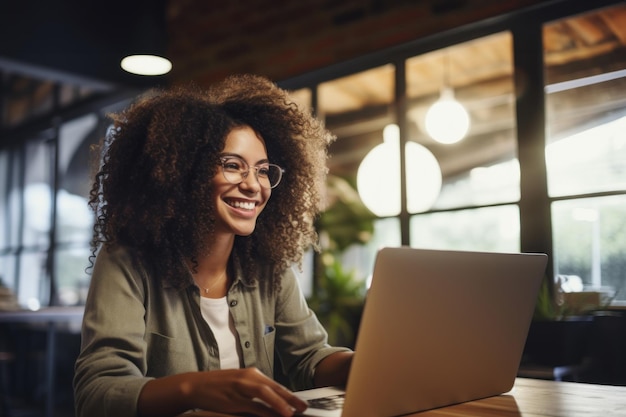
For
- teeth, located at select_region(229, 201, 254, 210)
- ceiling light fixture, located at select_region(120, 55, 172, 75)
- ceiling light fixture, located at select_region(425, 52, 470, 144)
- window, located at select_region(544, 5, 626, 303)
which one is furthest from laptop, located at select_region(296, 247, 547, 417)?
ceiling light fixture, located at select_region(120, 55, 172, 75)

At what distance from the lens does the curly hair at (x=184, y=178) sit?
153cm

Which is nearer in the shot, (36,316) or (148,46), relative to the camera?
(36,316)

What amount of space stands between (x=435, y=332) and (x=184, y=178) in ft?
2.64

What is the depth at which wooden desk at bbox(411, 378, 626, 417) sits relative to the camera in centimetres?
112

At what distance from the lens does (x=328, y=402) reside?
1.08 m

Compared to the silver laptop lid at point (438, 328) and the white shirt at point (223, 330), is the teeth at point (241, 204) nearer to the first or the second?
the white shirt at point (223, 330)

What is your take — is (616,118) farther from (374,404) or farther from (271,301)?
(374,404)

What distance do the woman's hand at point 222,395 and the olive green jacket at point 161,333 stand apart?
0.16ft

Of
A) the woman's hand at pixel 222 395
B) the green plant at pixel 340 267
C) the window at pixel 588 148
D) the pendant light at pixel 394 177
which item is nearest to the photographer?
the woman's hand at pixel 222 395

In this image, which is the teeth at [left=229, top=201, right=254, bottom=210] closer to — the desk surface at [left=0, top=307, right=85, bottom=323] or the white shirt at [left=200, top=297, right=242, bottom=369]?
the white shirt at [left=200, top=297, right=242, bottom=369]

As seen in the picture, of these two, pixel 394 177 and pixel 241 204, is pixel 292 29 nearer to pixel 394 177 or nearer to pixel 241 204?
pixel 394 177

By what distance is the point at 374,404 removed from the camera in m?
1.01

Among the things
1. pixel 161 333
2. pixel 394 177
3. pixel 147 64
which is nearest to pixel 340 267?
pixel 394 177

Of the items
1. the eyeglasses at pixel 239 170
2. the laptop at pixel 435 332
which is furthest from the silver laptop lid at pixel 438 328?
the eyeglasses at pixel 239 170
